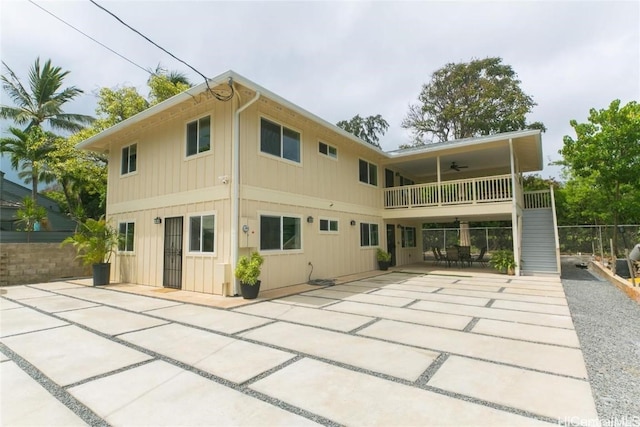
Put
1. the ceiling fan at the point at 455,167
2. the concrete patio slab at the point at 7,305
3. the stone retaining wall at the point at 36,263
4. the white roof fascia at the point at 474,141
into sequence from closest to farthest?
the concrete patio slab at the point at 7,305
the stone retaining wall at the point at 36,263
the white roof fascia at the point at 474,141
the ceiling fan at the point at 455,167

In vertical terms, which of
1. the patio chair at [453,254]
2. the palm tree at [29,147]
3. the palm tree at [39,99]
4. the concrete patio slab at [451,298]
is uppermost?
the palm tree at [39,99]

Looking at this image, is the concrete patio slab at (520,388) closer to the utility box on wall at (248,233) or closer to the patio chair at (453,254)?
the utility box on wall at (248,233)

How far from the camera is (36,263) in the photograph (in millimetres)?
9461

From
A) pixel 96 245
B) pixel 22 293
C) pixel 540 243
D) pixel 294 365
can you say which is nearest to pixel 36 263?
pixel 96 245

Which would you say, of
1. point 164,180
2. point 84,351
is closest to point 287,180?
point 164,180

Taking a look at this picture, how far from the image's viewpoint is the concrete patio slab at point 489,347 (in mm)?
3101

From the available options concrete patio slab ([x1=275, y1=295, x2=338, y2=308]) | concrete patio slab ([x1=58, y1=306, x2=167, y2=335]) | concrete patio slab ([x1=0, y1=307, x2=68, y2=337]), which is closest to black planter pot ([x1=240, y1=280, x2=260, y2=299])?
concrete patio slab ([x1=275, y1=295, x2=338, y2=308])

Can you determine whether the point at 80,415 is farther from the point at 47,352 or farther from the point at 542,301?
the point at 542,301

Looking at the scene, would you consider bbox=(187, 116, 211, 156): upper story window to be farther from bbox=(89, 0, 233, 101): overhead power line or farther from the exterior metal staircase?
the exterior metal staircase

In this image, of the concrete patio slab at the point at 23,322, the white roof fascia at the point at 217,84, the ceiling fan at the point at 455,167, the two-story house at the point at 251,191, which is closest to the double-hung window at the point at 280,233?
the two-story house at the point at 251,191

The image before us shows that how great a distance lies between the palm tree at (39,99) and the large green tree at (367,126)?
Answer: 55.8ft

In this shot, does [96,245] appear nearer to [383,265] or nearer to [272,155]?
[272,155]

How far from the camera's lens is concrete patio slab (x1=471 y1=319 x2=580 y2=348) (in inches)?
152

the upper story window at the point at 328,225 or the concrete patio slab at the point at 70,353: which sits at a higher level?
the upper story window at the point at 328,225
